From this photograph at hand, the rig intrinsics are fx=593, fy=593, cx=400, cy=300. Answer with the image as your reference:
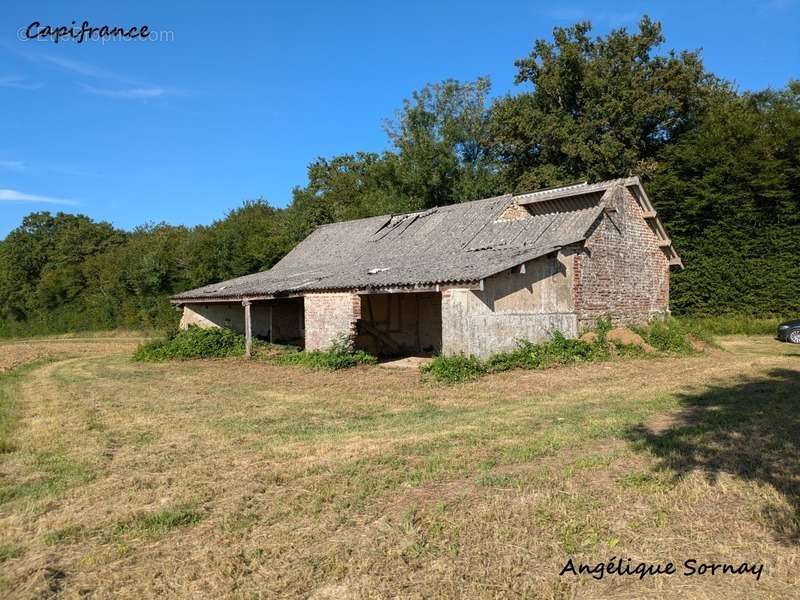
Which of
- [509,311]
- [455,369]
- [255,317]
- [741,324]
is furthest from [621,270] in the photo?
[255,317]

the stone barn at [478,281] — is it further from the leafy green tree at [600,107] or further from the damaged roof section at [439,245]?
the leafy green tree at [600,107]

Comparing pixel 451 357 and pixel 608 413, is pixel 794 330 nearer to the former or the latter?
pixel 451 357

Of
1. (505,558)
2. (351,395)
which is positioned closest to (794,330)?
(351,395)

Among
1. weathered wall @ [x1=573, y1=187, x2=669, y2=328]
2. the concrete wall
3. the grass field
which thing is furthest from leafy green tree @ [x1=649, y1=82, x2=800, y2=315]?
the concrete wall

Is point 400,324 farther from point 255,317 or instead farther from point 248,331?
point 255,317

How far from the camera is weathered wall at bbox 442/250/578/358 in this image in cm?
1382

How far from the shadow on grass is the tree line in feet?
54.2

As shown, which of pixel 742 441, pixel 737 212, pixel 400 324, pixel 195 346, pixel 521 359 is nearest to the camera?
pixel 742 441

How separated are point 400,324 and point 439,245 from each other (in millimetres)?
2965

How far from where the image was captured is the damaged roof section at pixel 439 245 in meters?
15.5

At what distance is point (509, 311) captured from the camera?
47.2 ft

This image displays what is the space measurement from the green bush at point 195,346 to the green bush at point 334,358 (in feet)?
11.7

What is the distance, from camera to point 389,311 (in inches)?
787

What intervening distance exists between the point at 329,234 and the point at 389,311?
820 centimetres
